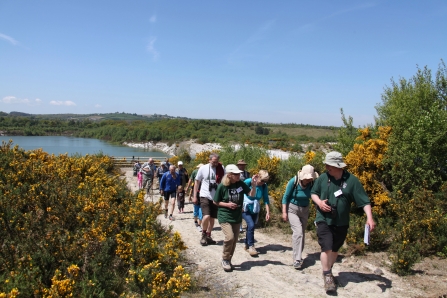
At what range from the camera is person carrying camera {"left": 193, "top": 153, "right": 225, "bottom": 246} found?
21.9 feet

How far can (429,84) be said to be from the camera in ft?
36.3

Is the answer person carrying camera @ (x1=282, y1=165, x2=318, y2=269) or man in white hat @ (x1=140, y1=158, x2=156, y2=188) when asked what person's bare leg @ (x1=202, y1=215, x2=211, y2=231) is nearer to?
person carrying camera @ (x1=282, y1=165, x2=318, y2=269)

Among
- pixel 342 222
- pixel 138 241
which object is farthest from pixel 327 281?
pixel 138 241

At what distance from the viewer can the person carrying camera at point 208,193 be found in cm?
668

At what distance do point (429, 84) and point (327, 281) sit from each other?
365 inches

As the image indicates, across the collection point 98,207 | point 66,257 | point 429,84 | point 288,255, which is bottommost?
point 288,255

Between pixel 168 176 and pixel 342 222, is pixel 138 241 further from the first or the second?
pixel 168 176

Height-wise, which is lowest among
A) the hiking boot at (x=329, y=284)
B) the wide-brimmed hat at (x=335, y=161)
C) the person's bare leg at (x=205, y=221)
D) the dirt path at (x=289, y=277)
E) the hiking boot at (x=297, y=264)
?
the dirt path at (x=289, y=277)

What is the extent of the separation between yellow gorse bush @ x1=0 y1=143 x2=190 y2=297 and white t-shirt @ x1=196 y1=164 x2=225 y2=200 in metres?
1.10

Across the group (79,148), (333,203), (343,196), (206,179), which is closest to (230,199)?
(206,179)

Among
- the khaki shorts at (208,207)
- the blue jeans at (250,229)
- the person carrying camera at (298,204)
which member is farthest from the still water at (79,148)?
the person carrying camera at (298,204)

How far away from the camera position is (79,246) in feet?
13.8

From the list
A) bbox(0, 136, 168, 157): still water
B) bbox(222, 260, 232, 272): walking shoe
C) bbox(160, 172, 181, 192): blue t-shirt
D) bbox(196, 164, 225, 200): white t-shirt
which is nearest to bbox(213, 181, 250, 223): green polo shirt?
bbox(222, 260, 232, 272): walking shoe

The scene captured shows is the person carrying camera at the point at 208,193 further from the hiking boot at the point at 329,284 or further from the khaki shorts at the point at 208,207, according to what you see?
the hiking boot at the point at 329,284
